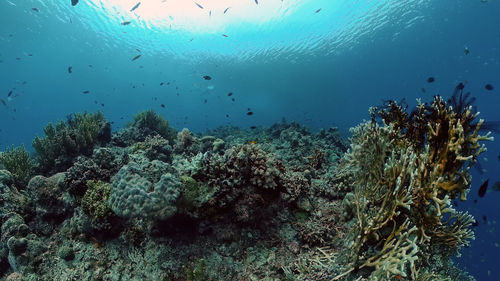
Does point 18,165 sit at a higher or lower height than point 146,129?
lower

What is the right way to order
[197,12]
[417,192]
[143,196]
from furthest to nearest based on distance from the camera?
[197,12]
[143,196]
[417,192]

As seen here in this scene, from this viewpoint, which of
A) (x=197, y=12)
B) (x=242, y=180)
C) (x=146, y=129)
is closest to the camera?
(x=242, y=180)

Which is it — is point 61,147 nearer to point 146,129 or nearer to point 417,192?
point 146,129

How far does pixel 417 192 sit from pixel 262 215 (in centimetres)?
287

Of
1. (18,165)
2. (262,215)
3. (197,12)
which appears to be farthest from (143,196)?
(197,12)

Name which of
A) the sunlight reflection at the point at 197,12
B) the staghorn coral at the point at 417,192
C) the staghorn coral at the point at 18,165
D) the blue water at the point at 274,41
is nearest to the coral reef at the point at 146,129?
the staghorn coral at the point at 18,165

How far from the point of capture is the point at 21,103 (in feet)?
568

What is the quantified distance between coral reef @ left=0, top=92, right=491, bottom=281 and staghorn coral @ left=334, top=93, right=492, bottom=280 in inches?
0.7

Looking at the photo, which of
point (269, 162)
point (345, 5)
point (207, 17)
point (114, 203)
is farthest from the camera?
point (207, 17)

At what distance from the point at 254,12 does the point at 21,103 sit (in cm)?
22385

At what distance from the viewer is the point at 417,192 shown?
318cm

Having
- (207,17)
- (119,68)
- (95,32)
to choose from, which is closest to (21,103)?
(119,68)

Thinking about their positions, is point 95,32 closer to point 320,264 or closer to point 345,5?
point 345,5

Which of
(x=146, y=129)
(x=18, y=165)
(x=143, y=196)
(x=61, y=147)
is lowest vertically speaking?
(x=143, y=196)
